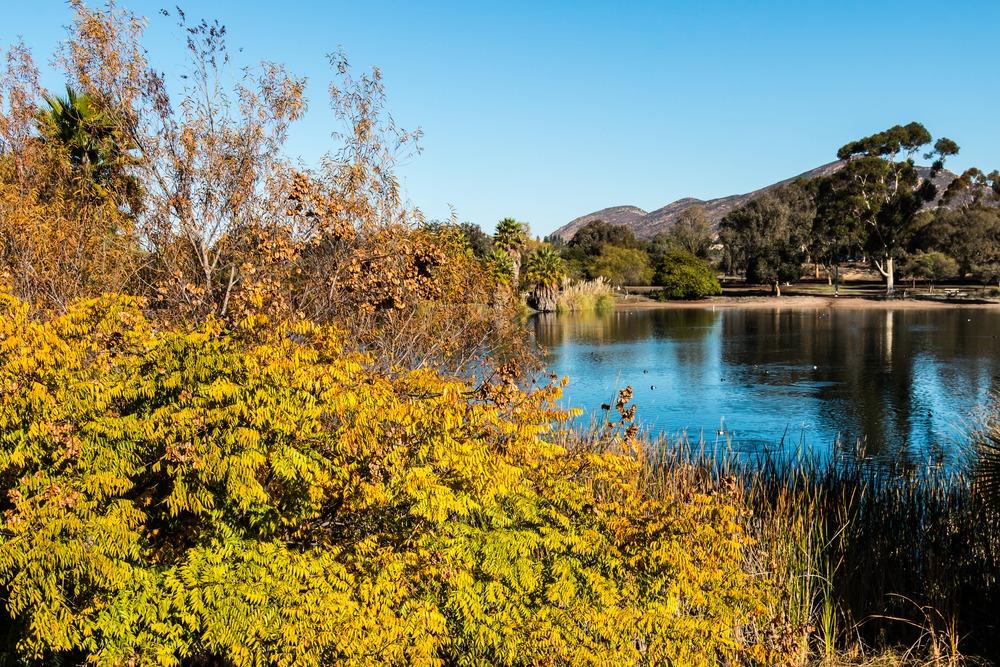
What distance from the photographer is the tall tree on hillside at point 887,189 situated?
8394 centimetres

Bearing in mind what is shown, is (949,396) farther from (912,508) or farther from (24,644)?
(24,644)

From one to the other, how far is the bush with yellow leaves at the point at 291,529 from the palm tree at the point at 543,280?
66.5 metres

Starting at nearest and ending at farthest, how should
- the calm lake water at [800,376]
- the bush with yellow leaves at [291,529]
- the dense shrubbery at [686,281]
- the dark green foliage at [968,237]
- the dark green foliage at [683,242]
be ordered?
the bush with yellow leaves at [291,529]
the calm lake water at [800,376]
the dark green foliage at [968,237]
the dense shrubbery at [686,281]
the dark green foliage at [683,242]

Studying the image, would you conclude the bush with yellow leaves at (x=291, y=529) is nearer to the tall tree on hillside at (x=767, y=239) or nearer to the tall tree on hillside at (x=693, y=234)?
the tall tree on hillside at (x=767, y=239)

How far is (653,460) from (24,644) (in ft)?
27.9

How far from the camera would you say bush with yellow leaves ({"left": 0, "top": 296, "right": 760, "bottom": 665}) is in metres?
4.54

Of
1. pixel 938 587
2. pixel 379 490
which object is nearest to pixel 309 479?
pixel 379 490

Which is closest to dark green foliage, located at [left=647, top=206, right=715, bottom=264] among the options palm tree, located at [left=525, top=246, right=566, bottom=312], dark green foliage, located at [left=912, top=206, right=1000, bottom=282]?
dark green foliage, located at [left=912, top=206, right=1000, bottom=282]

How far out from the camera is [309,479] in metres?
4.88

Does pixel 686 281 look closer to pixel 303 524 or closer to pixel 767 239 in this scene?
pixel 767 239

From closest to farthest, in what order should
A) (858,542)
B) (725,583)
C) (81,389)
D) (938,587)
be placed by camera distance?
(81,389), (725,583), (938,587), (858,542)

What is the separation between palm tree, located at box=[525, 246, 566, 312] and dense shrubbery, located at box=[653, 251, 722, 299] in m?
18.6

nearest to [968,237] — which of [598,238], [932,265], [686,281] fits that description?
[932,265]

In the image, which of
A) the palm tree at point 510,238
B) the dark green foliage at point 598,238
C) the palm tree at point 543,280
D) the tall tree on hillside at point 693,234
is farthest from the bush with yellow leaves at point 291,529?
the dark green foliage at point 598,238
